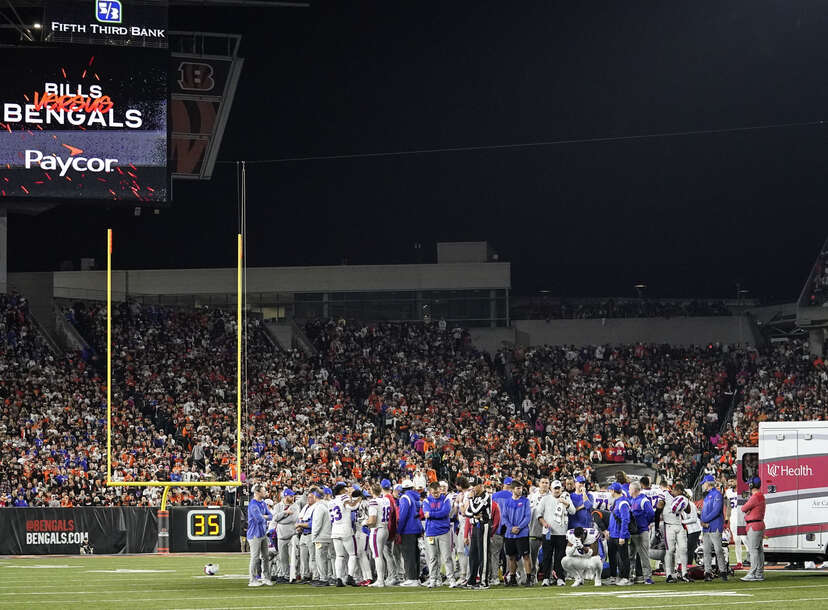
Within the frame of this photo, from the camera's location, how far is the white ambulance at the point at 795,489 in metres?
18.7

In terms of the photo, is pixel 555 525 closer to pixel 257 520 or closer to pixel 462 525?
pixel 462 525

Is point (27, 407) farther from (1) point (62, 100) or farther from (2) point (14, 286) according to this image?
(1) point (62, 100)

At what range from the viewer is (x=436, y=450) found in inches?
1433

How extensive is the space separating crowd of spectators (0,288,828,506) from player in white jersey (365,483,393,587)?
13093 mm

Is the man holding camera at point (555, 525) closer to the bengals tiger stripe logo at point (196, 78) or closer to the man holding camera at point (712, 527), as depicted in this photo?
the man holding camera at point (712, 527)

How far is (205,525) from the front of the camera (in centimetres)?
2997

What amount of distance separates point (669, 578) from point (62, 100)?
1369 centimetres

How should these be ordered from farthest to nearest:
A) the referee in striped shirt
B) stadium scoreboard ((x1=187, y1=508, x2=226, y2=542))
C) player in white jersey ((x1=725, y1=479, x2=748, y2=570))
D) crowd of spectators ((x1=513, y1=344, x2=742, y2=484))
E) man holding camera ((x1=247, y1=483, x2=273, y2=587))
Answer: crowd of spectators ((x1=513, y1=344, x2=742, y2=484)) → stadium scoreboard ((x1=187, y1=508, x2=226, y2=542)) → player in white jersey ((x1=725, y1=479, x2=748, y2=570)) → man holding camera ((x1=247, y1=483, x2=273, y2=587)) → the referee in striped shirt

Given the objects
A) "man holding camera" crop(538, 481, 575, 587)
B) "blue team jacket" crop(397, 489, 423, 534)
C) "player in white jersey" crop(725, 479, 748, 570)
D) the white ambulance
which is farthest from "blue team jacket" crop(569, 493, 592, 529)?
"player in white jersey" crop(725, 479, 748, 570)

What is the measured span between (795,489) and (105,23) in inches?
568

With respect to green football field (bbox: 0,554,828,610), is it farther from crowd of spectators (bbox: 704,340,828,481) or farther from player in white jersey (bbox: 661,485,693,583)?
crowd of spectators (bbox: 704,340,828,481)

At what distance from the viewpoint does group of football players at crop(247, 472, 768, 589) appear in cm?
1730

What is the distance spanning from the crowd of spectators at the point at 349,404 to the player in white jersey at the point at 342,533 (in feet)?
42.8

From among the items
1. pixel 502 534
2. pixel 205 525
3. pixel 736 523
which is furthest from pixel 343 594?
pixel 205 525
